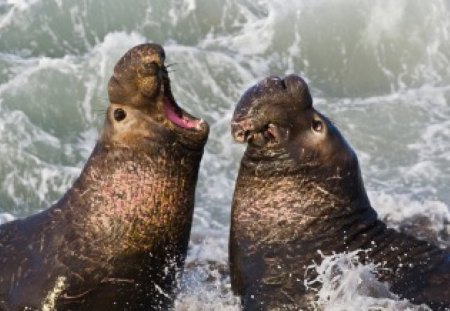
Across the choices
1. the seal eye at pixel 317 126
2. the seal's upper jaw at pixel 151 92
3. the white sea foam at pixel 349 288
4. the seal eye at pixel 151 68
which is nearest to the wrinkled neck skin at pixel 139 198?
the seal's upper jaw at pixel 151 92

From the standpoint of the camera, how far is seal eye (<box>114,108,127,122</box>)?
7.00 meters

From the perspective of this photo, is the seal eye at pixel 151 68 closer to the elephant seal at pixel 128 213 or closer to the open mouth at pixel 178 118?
the elephant seal at pixel 128 213

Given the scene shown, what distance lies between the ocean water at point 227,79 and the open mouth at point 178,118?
8.57 ft

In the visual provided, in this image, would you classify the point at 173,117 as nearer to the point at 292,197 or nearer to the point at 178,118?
the point at 178,118

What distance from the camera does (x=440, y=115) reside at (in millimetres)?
14922

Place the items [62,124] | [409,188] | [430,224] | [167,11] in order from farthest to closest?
[167,11] < [62,124] < [409,188] < [430,224]

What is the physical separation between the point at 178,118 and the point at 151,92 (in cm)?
26

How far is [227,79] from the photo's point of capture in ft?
51.0

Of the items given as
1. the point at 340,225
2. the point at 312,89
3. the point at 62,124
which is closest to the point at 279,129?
the point at 340,225

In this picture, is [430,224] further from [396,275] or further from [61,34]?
[61,34]

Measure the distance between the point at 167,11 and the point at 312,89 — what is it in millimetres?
2712

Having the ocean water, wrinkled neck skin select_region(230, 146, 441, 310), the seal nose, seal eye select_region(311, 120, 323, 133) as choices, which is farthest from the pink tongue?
the ocean water

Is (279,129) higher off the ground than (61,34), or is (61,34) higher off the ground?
(61,34)

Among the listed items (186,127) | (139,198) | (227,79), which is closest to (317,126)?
(186,127)
